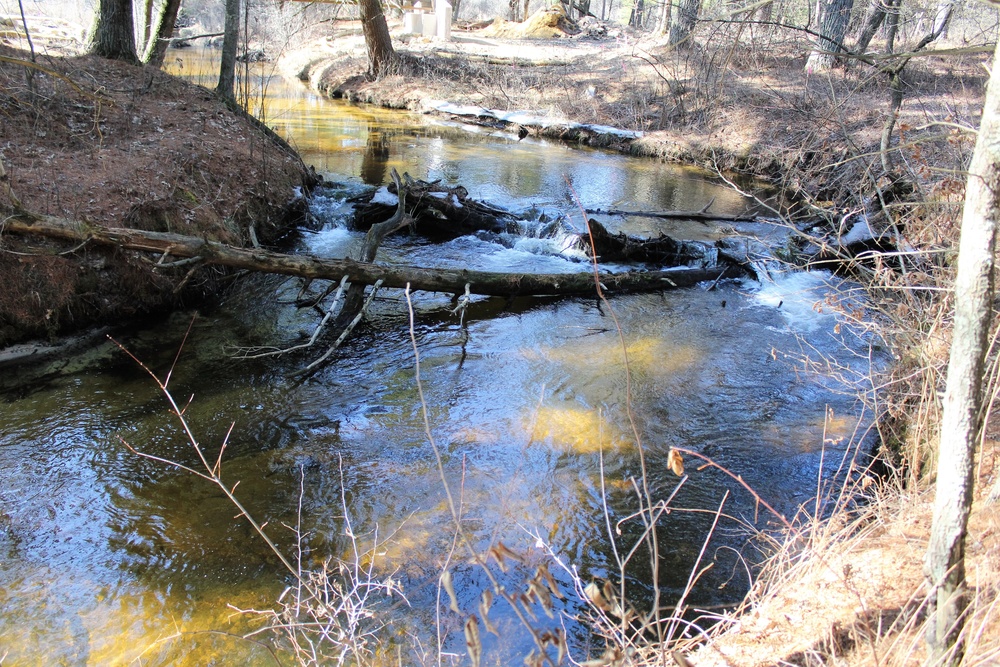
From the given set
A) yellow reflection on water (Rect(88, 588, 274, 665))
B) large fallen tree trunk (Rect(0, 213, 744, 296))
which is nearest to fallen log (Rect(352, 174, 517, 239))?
large fallen tree trunk (Rect(0, 213, 744, 296))

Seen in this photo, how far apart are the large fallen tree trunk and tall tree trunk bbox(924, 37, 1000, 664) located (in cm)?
562

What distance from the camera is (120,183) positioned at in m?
7.88

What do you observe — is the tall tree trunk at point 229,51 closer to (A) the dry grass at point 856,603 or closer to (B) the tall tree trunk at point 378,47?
(A) the dry grass at point 856,603

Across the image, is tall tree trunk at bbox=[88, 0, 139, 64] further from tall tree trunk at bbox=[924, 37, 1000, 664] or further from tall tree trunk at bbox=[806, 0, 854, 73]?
tall tree trunk at bbox=[806, 0, 854, 73]

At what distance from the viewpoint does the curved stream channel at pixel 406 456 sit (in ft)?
12.9

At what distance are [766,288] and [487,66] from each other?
19283 mm

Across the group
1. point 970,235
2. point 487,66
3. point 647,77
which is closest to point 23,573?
point 970,235

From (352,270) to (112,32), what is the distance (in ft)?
26.4

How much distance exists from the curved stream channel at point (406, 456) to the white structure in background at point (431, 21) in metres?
26.2

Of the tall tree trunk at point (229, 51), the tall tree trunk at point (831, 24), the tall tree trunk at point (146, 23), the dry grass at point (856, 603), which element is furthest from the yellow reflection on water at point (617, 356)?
the tall tree trunk at point (831, 24)

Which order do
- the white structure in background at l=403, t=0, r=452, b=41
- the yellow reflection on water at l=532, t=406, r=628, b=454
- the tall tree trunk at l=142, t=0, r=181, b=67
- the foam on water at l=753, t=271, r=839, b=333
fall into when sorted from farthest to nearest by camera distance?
the white structure in background at l=403, t=0, r=452, b=41 → the tall tree trunk at l=142, t=0, r=181, b=67 → the foam on water at l=753, t=271, r=839, b=333 → the yellow reflection on water at l=532, t=406, r=628, b=454

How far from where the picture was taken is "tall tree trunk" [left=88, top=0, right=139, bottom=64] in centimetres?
1144

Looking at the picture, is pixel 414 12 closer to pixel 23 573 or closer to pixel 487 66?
pixel 487 66

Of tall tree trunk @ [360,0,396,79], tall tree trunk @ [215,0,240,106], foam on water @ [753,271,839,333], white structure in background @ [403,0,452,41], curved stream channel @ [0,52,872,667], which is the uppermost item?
white structure in background @ [403,0,452,41]
